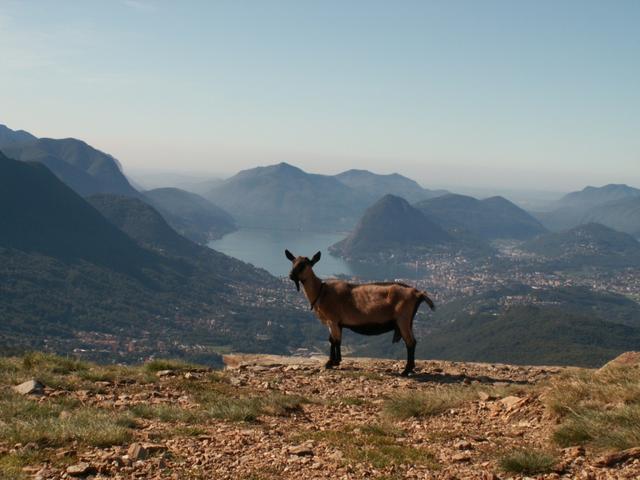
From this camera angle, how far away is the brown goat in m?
14.4

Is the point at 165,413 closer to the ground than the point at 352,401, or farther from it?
farther from it

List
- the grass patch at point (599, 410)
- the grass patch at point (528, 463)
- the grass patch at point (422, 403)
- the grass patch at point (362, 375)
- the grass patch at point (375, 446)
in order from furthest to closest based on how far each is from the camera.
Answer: the grass patch at point (362, 375) < the grass patch at point (422, 403) < the grass patch at point (599, 410) < the grass patch at point (375, 446) < the grass patch at point (528, 463)

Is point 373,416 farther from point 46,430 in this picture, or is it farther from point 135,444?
point 46,430

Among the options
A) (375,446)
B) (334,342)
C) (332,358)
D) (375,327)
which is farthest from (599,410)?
(332,358)

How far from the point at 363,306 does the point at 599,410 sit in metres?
6.97

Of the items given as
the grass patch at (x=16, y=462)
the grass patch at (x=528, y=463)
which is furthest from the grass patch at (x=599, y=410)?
the grass patch at (x=16, y=462)

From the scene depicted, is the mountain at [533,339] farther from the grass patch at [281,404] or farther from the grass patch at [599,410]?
the grass patch at [281,404]

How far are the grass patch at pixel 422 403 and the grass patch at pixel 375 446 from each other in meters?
1.01

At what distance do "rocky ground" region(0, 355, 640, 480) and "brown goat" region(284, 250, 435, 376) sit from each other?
1.44 meters

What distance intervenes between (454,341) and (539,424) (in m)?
151

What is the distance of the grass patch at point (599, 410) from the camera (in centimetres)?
715

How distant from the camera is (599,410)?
8445 mm

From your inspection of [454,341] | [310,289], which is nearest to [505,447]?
[310,289]

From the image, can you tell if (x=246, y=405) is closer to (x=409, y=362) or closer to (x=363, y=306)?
(x=363, y=306)
